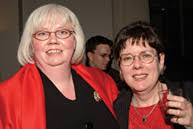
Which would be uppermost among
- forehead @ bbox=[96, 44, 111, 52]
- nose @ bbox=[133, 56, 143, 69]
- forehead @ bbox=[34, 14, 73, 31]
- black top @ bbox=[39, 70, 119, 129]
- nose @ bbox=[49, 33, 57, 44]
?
forehead @ bbox=[34, 14, 73, 31]

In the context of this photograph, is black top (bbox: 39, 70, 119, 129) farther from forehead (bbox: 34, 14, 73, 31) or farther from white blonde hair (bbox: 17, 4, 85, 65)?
forehead (bbox: 34, 14, 73, 31)

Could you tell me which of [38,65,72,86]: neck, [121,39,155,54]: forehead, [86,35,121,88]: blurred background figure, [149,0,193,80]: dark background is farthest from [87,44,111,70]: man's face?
[149,0,193,80]: dark background

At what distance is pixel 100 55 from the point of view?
524 cm

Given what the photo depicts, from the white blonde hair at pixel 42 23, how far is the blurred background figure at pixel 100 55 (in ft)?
7.20

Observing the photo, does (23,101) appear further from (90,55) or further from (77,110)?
(90,55)

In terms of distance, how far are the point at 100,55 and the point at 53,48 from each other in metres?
2.56

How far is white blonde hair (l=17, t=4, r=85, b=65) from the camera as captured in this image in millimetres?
2725

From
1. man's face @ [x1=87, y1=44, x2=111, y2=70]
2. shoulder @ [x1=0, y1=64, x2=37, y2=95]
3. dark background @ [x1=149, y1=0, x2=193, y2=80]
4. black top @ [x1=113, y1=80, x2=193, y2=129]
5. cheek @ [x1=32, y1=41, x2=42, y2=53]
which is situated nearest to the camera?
black top @ [x1=113, y1=80, x2=193, y2=129]

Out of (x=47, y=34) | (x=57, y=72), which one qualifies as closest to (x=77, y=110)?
(x=57, y=72)

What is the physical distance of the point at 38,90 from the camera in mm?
2707

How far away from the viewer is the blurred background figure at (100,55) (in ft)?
17.1

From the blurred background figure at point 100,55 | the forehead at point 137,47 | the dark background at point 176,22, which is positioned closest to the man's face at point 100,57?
the blurred background figure at point 100,55

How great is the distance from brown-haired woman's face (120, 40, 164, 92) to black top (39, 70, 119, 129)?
1.12 feet

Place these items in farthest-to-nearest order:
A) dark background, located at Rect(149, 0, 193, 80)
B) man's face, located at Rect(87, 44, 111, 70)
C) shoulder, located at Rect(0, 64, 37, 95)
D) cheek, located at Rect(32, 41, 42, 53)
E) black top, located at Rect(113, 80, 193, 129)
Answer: dark background, located at Rect(149, 0, 193, 80)
man's face, located at Rect(87, 44, 111, 70)
cheek, located at Rect(32, 41, 42, 53)
shoulder, located at Rect(0, 64, 37, 95)
black top, located at Rect(113, 80, 193, 129)
